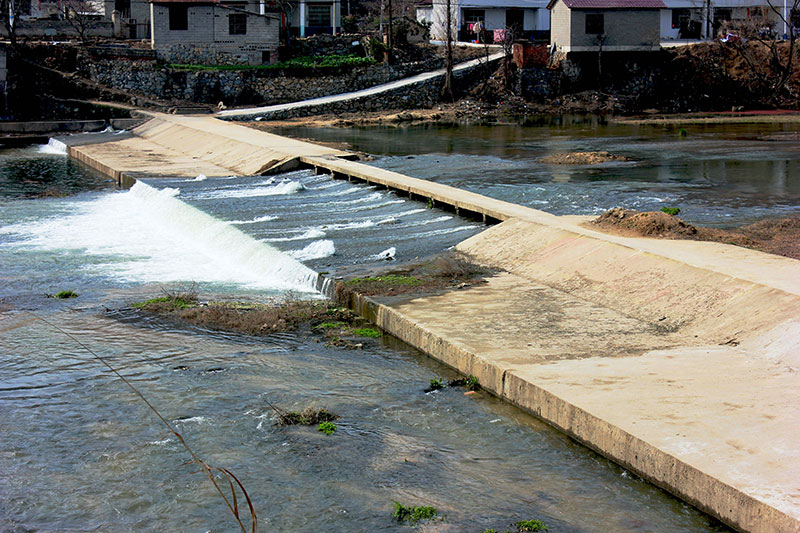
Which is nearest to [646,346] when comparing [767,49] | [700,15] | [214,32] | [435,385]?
[435,385]

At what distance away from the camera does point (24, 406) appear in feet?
31.9

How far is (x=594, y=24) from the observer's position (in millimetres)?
48719

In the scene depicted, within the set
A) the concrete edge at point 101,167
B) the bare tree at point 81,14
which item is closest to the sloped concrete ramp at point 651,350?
the concrete edge at point 101,167

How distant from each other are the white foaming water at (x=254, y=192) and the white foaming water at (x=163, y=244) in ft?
2.66

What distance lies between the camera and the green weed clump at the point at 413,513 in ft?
23.7

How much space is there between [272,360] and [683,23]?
167ft

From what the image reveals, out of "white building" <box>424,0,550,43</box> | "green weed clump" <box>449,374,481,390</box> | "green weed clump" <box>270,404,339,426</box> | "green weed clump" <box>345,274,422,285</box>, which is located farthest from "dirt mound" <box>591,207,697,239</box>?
"white building" <box>424,0,550,43</box>

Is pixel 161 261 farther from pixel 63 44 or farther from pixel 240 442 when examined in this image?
pixel 63 44

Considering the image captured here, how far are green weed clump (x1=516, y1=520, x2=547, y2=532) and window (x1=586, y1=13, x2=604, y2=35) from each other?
44739mm

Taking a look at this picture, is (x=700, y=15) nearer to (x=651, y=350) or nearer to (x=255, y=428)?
(x=651, y=350)

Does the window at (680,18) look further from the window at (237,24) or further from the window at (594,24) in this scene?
the window at (237,24)

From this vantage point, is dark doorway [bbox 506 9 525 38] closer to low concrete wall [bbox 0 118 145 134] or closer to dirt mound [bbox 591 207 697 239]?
low concrete wall [bbox 0 118 145 134]

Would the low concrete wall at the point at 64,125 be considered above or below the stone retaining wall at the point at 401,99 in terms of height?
below

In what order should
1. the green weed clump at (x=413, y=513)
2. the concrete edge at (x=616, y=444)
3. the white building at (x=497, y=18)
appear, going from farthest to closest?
the white building at (x=497, y=18) → the green weed clump at (x=413, y=513) → the concrete edge at (x=616, y=444)
